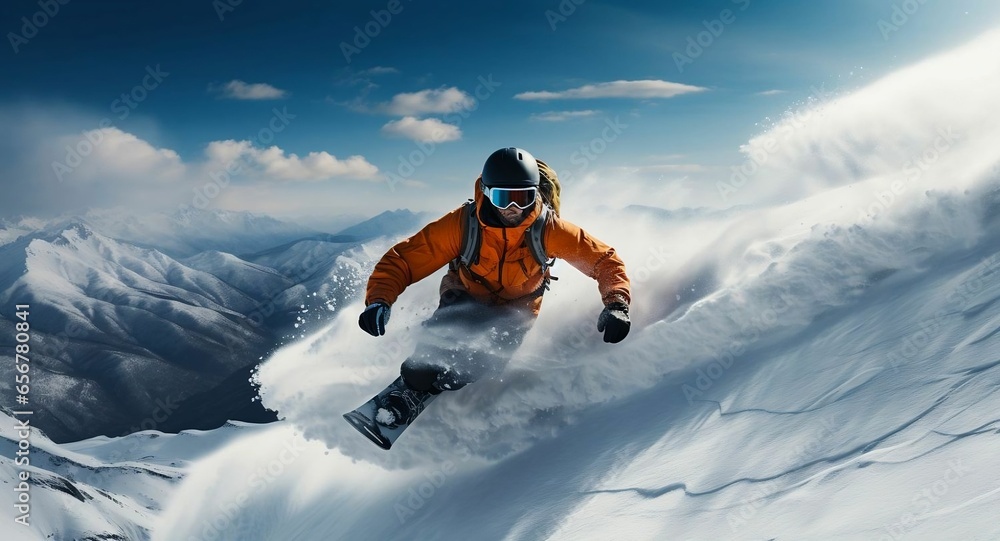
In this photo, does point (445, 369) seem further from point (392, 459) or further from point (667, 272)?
point (667, 272)

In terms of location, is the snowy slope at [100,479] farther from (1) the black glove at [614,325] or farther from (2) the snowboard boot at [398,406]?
(1) the black glove at [614,325]

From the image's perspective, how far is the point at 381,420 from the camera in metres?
5.36

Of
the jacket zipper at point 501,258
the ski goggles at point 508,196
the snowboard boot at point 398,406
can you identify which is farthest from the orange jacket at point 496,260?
the snowboard boot at point 398,406

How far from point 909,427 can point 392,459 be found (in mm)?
5000

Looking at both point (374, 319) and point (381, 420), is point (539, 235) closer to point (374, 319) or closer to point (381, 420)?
point (374, 319)

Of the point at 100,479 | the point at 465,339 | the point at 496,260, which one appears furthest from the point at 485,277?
the point at 100,479

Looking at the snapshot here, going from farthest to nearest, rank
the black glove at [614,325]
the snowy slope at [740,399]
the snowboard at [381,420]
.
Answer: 1. the snowboard at [381,420]
2. the black glove at [614,325]
3. the snowy slope at [740,399]

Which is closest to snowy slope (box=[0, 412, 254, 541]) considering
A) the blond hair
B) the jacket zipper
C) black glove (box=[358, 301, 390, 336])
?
black glove (box=[358, 301, 390, 336])

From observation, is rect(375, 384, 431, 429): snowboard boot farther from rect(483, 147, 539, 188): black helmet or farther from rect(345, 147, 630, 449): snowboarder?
rect(483, 147, 539, 188): black helmet

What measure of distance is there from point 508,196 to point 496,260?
0.71 metres

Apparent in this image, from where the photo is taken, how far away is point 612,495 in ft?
12.7

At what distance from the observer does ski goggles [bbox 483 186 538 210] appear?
195 inches

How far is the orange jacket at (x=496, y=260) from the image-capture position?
17.2ft

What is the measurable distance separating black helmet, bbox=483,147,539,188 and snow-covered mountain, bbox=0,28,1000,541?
6.60ft
